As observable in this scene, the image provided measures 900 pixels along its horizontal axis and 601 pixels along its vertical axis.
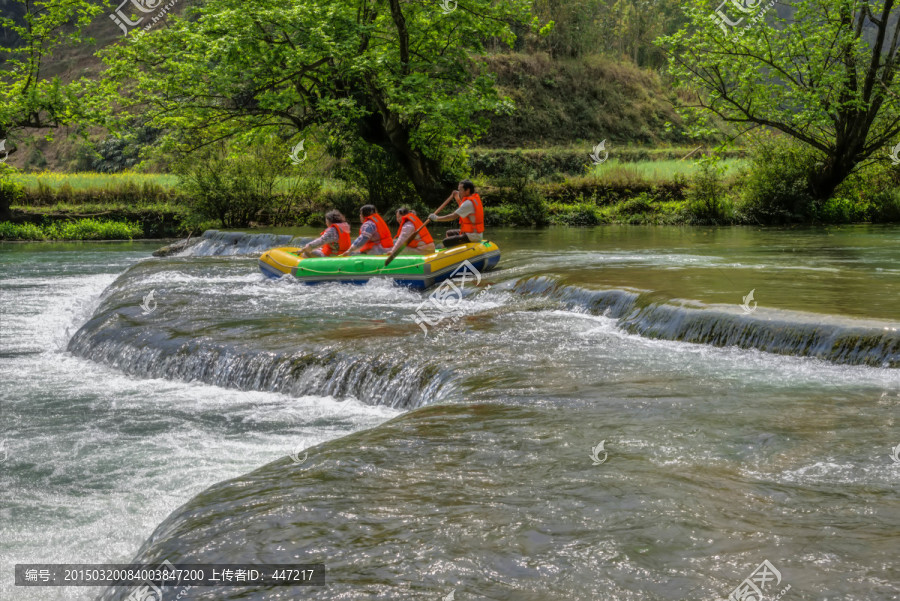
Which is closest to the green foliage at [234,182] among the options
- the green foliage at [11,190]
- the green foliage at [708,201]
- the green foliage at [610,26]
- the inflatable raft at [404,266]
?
the green foliage at [11,190]

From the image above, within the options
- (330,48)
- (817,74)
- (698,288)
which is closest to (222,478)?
(698,288)

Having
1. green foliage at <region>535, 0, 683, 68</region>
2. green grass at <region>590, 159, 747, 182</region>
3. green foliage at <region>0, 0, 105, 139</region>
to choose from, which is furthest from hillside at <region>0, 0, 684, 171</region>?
green foliage at <region>0, 0, 105, 139</region>

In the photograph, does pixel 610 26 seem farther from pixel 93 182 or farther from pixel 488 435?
pixel 488 435

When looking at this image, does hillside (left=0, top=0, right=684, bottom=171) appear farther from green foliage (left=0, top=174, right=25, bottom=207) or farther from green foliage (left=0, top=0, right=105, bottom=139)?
green foliage (left=0, top=0, right=105, bottom=139)

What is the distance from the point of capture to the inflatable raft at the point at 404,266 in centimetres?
1300

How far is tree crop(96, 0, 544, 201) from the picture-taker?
19.1 metres

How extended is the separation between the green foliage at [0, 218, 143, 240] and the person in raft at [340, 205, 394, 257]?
709 inches

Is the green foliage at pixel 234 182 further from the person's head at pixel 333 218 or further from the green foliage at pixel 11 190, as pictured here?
the person's head at pixel 333 218

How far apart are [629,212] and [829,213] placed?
5.74 m

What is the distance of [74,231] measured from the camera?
29016 mm

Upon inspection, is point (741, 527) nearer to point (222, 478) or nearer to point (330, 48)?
point (222, 478)

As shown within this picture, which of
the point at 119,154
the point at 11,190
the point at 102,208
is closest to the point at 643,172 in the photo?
the point at 102,208

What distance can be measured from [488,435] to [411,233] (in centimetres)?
773

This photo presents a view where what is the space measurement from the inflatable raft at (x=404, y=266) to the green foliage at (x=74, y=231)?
1735 centimetres
